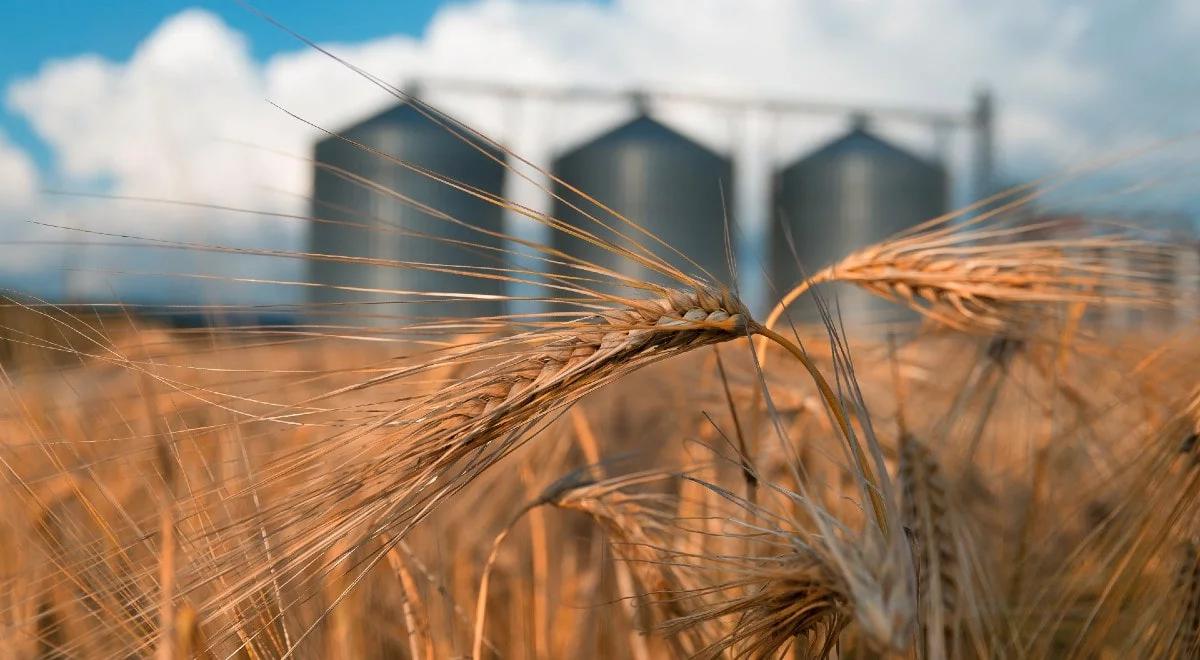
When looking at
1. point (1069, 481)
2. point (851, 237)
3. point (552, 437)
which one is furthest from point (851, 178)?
point (552, 437)

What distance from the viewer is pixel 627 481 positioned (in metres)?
1.10

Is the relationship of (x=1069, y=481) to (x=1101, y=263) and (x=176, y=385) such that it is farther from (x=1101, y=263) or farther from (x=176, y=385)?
(x=176, y=385)

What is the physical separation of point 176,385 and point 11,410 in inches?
16.9

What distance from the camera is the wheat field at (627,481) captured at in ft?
2.42

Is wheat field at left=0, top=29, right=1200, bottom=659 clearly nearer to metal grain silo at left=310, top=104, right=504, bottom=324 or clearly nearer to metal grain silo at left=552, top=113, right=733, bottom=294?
metal grain silo at left=310, top=104, right=504, bottom=324

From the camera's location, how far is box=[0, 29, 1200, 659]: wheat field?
74 cm

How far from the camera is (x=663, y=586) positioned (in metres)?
1.12

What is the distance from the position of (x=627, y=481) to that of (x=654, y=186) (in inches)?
376

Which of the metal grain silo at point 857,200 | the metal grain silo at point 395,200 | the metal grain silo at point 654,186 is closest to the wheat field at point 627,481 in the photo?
the metal grain silo at point 395,200

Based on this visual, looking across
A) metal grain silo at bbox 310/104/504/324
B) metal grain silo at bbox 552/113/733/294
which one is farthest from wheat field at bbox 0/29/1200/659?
metal grain silo at bbox 552/113/733/294

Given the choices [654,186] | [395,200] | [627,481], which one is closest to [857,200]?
[654,186]

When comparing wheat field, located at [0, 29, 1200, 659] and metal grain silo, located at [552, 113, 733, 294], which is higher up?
metal grain silo, located at [552, 113, 733, 294]

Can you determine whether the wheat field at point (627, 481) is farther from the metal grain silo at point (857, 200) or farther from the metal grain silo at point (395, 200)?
the metal grain silo at point (857, 200)

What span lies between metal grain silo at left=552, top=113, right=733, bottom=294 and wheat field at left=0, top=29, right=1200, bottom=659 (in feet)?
26.1
